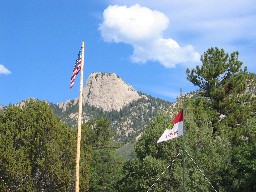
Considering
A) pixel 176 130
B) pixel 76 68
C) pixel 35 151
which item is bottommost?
pixel 176 130

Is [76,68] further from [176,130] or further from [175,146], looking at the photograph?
[175,146]


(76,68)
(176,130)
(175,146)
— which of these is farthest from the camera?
(175,146)

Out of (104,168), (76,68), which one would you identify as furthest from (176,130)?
(104,168)

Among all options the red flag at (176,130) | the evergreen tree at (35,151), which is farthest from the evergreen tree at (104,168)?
the red flag at (176,130)

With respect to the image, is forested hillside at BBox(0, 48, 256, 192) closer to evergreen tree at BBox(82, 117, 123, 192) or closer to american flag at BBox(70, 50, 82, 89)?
american flag at BBox(70, 50, 82, 89)

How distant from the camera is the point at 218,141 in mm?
34531

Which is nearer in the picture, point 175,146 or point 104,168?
point 175,146

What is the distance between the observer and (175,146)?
107ft

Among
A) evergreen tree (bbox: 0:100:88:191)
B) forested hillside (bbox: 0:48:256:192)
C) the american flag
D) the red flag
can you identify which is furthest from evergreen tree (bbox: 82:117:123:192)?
the american flag

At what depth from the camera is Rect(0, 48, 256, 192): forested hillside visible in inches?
1258

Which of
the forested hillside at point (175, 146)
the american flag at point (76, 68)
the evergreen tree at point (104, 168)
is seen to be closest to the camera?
the american flag at point (76, 68)

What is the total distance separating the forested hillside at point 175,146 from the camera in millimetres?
31953

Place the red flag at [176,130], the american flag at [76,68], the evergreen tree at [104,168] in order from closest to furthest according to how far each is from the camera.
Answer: the american flag at [76,68] → the red flag at [176,130] → the evergreen tree at [104,168]

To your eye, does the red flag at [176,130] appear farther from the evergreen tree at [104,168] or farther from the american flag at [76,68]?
the evergreen tree at [104,168]
